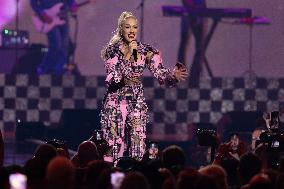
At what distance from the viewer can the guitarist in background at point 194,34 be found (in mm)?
9039

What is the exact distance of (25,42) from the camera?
899 cm

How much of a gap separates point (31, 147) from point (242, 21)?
1900 millimetres

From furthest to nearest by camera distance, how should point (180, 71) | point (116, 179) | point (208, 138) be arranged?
point (180, 71), point (208, 138), point (116, 179)

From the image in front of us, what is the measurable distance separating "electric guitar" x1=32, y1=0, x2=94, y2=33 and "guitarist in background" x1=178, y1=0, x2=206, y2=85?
30.5 inches

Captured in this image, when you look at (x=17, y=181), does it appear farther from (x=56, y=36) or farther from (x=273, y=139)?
(x=56, y=36)

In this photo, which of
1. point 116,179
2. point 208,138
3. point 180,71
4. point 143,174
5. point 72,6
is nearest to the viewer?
point 116,179

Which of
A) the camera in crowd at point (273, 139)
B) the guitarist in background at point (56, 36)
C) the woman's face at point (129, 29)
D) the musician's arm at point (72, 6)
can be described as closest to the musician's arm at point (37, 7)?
the guitarist in background at point (56, 36)

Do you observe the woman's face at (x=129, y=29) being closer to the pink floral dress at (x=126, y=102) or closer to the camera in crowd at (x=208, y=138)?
the pink floral dress at (x=126, y=102)

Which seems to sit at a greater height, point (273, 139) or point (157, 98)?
point (157, 98)

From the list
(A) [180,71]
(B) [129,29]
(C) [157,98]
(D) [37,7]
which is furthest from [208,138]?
(D) [37,7]

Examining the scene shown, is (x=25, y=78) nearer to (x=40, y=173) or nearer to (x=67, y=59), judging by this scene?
(x=67, y=59)

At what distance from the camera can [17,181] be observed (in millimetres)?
Answer: 4605

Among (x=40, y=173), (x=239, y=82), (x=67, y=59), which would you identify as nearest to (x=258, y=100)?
(x=239, y=82)

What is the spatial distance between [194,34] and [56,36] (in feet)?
3.47
